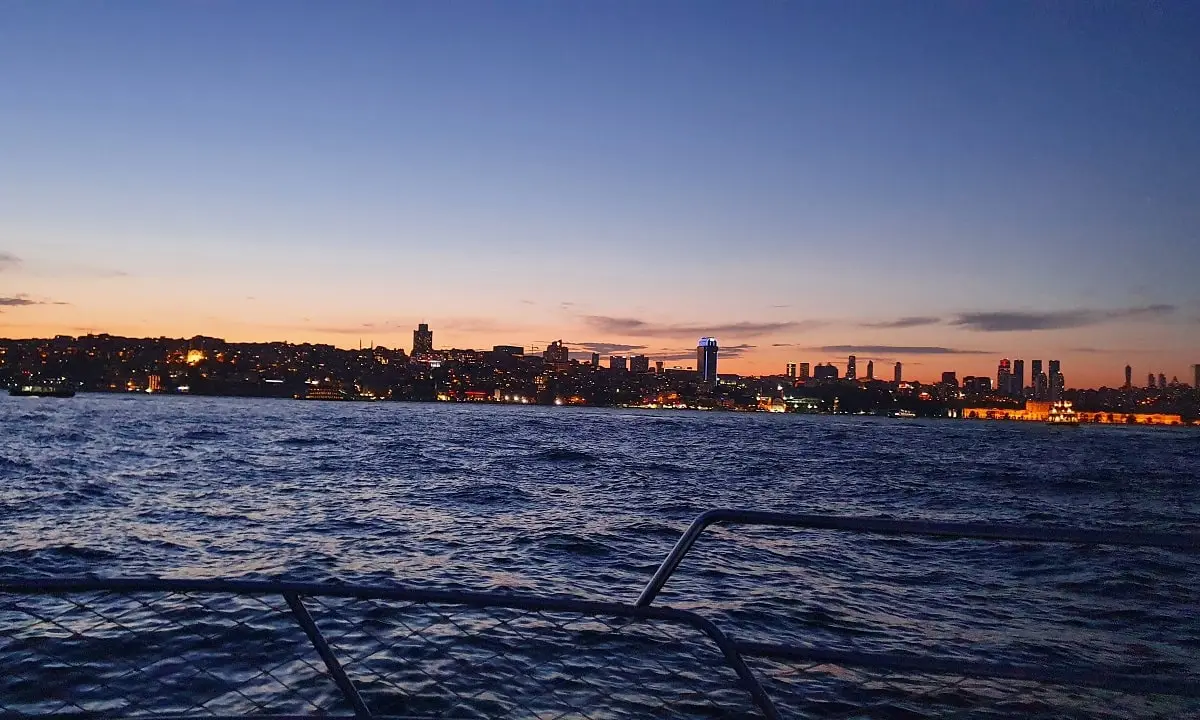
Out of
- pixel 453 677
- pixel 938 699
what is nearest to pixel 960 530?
pixel 938 699

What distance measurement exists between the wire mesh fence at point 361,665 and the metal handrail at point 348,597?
3.34 meters

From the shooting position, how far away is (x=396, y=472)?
1341 inches

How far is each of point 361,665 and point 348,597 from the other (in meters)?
5.90

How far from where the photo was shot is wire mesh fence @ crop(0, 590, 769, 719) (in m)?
7.47

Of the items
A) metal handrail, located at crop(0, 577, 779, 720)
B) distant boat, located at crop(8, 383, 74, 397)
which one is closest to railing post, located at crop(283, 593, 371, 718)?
metal handrail, located at crop(0, 577, 779, 720)

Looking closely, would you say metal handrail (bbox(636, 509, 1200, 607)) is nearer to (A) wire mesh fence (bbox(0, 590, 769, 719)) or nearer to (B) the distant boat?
(A) wire mesh fence (bbox(0, 590, 769, 719))

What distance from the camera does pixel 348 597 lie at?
3.30m

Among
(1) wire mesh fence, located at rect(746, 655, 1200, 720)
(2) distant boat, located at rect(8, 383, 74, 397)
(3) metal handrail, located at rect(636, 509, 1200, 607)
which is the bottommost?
Answer: (2) distant boat, located at rect(8, 383, 74, 397)

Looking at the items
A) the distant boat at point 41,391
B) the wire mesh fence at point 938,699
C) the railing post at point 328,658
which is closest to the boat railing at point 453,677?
the wire mesh fence at point 938,699

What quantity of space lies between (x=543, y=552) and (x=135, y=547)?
7.86m

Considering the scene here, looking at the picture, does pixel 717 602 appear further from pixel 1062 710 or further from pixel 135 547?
pixel 135 547

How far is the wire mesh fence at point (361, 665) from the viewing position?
24.5ft

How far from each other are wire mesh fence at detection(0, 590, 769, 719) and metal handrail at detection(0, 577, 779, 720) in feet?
10.9

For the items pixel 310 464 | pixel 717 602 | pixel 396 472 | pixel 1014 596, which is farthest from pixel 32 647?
pixel 310 464
